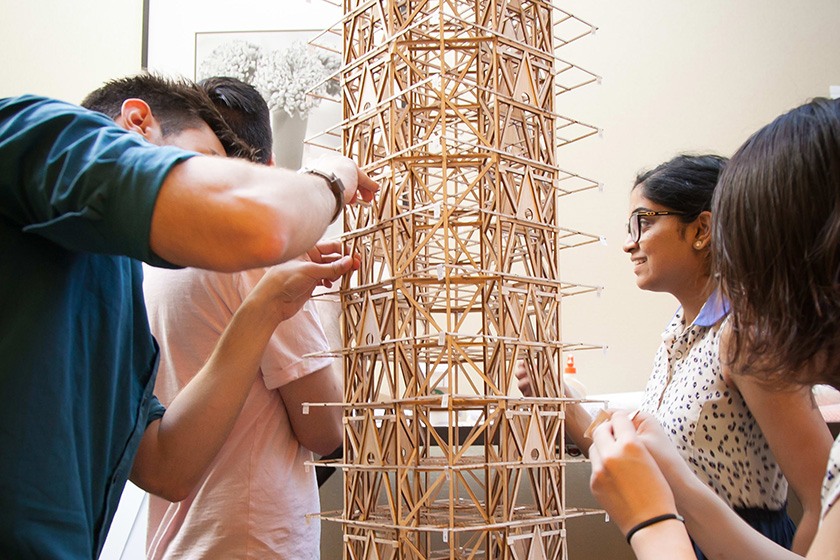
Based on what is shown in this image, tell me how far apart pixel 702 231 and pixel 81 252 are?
3.90ft

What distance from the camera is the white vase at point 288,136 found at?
3.08m

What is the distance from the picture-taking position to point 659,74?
3051 mm

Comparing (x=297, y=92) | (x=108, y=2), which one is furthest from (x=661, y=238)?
(x=108, y=2)

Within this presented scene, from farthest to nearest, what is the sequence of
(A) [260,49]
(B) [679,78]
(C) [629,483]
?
1. (A) [260,49]
2. (B) [679,78]
3. (C) [629,483]

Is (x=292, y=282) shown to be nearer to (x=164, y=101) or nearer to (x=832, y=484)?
(x=164, y=101)

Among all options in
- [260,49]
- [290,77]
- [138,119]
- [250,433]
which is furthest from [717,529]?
[260,49]

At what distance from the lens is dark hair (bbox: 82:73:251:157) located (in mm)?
1328

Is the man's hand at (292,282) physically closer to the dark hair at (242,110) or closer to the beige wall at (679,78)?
the dark hair at (242,110)

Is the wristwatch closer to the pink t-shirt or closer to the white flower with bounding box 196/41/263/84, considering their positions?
the pink t-shirt

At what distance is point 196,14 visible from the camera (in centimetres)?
318

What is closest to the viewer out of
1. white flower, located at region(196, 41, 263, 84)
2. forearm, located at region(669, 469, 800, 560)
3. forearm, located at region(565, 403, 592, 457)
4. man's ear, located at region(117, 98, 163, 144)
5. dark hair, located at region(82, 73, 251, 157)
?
forearm, located at region(669, 469, 800, 560)

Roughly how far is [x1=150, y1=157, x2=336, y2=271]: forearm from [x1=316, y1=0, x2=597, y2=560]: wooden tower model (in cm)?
38

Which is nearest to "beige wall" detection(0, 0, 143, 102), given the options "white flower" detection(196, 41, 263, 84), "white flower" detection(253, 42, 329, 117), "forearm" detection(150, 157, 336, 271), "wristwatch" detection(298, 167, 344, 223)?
"white flower" detection(196, 41, 263, 84)

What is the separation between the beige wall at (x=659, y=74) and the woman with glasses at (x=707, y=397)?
1.27 meters
